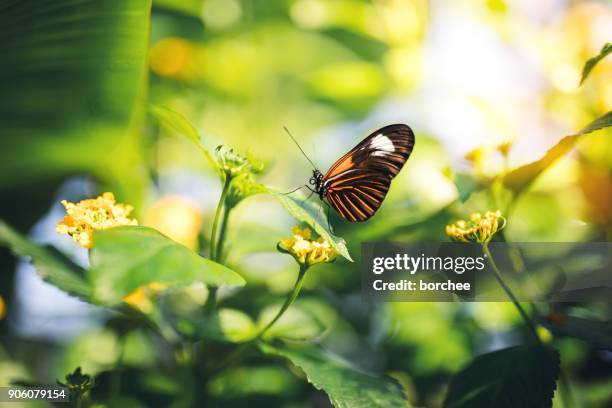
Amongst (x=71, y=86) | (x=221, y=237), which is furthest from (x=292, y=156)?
(x=221, y=237)

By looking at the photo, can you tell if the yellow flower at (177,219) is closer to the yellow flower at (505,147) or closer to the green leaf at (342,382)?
the green leaf at (342,382)

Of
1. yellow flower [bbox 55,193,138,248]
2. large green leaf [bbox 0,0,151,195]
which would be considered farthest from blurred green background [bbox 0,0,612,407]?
yellow flower [bbox 55,193,138,248]

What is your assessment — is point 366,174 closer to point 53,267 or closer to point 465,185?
point 465,185

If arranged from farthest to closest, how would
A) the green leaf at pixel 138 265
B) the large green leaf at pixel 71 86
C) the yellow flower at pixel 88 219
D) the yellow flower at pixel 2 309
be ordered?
1. the yellow flower at pixel 2 309
2. the large green leaf at pixel 71 86
3. the yellow flower at pixel 88 219
4. the green leaf at pixel 138 265

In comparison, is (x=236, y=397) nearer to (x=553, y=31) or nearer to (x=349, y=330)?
(x=349, y=330)

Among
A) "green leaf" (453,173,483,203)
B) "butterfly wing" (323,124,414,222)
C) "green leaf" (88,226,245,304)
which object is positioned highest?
"butterfly wing" (323,124,414,222)

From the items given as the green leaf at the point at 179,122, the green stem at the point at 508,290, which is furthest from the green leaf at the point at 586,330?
the green leaf at the point at 179,122

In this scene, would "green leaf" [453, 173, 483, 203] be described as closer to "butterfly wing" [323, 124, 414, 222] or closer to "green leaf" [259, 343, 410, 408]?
"butterfly wing" [323, 124, 414, 222]
